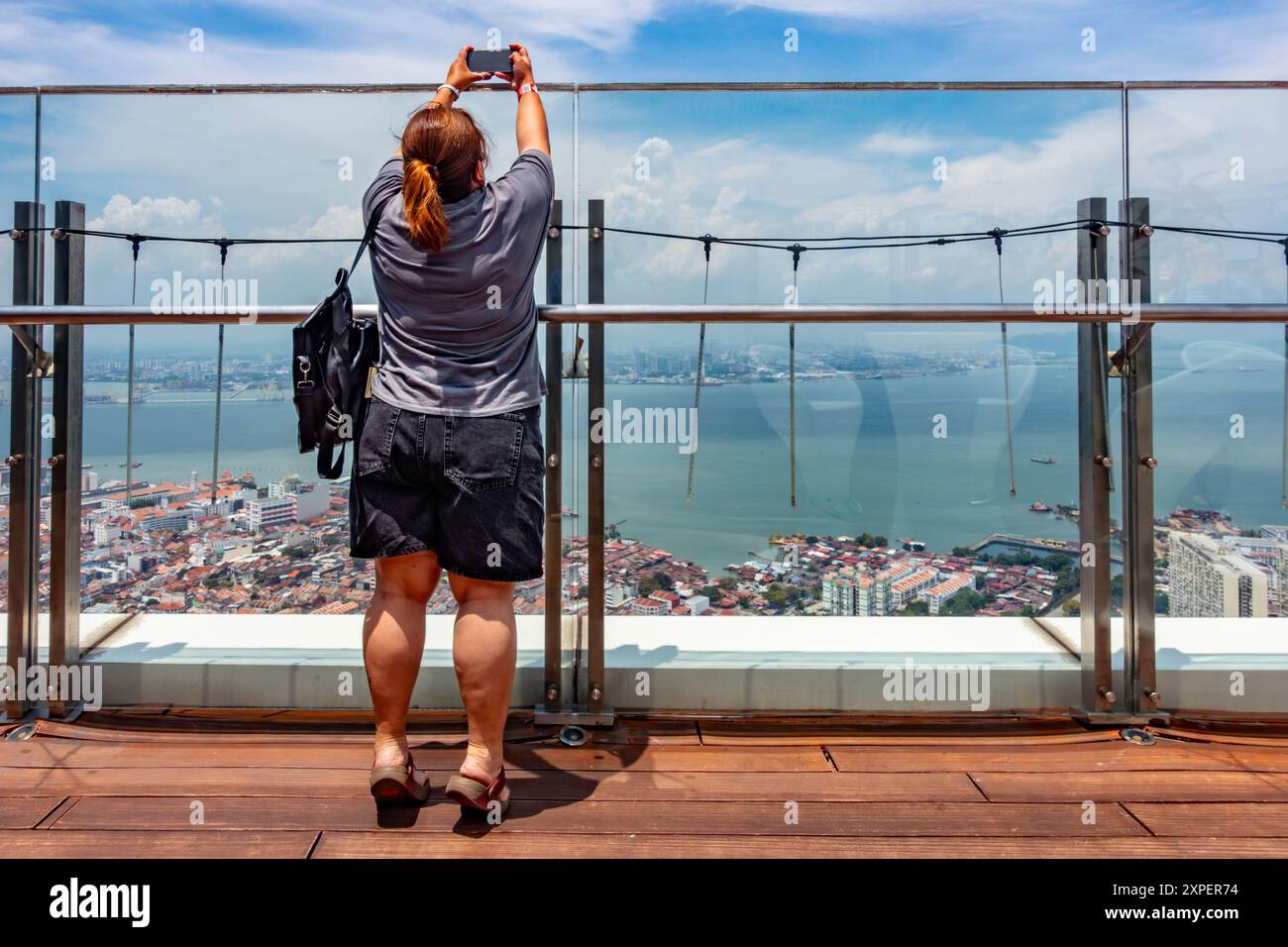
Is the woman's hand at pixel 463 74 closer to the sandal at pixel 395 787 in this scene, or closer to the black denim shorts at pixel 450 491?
the black denim shorts at pixel 450 491

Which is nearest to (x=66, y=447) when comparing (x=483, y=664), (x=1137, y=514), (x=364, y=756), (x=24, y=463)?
(x=24, y=463)

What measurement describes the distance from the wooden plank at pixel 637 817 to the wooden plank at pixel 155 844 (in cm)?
3

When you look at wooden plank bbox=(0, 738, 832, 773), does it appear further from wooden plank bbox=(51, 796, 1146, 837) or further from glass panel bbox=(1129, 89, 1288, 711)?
glass panel bbox=(1129, 89, 1288, 711)

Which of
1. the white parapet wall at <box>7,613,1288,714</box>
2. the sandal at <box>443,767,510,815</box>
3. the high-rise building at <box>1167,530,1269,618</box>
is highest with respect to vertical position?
the high-rise building at <box>1167,530,1269,618</box>

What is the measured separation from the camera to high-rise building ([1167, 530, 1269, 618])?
2018 mm

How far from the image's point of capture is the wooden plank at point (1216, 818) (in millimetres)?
1452

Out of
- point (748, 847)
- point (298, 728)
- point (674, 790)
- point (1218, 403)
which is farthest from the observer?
point (1218, 403)

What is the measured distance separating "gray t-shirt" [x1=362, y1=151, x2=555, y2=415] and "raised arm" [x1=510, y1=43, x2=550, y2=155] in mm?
58

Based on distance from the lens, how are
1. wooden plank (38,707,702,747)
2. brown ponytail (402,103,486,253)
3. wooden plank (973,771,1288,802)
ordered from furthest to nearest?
wooden plank (38,707,702,747)
wooden plank (973,771,1288,802)
brown ponytail (402,103,486,253)

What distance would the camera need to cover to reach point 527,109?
1.57 m

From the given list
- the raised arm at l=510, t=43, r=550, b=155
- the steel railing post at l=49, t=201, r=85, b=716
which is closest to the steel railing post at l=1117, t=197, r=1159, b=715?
the raised arm at l=510, t=43, r=550, b=155

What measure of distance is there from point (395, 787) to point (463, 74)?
1.30 metres

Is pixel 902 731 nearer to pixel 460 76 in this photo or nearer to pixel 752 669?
pixel 752 669
